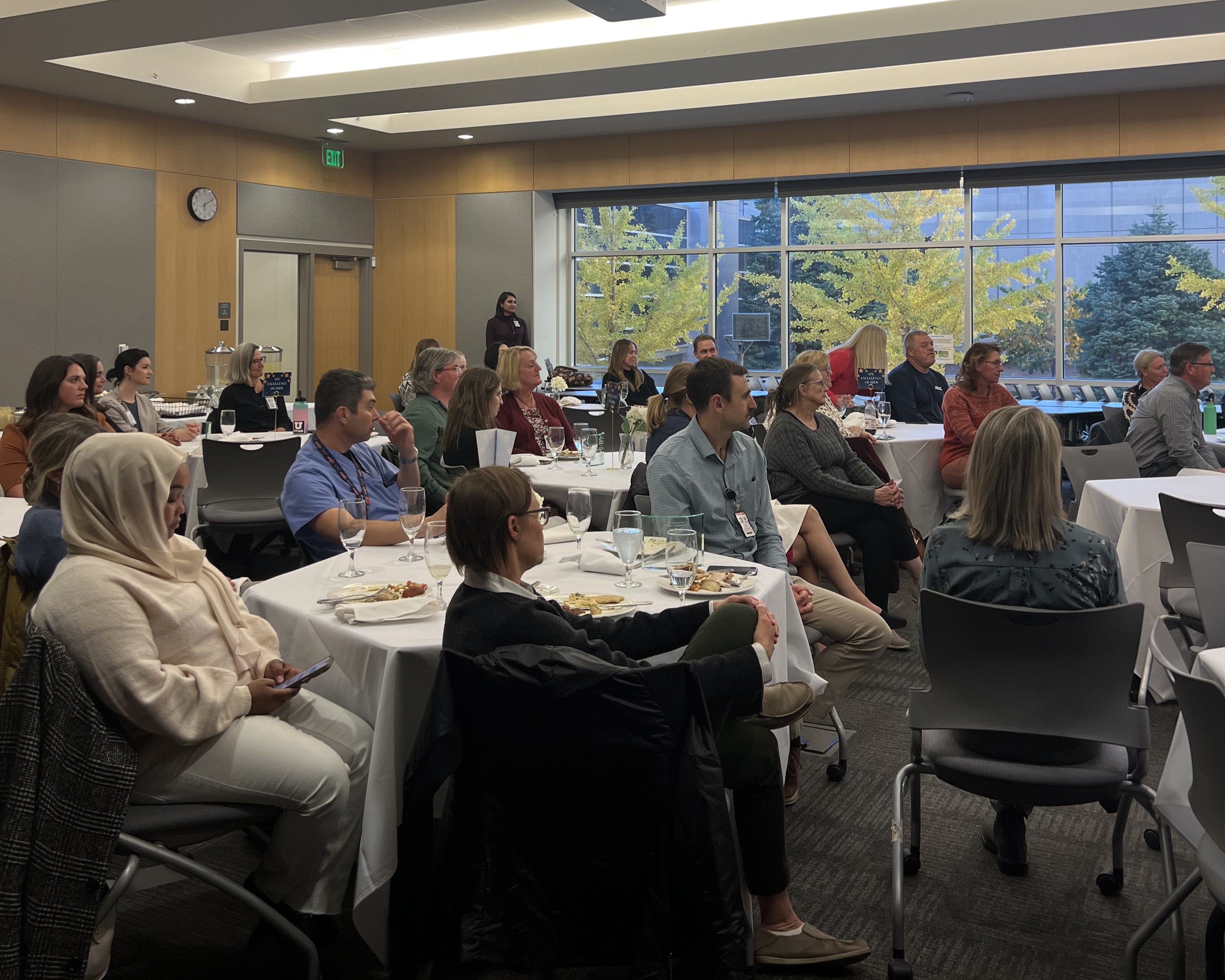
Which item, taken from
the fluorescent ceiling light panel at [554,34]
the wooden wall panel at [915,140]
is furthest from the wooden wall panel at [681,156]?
the fluorescent ceiling light panel at [554,34]

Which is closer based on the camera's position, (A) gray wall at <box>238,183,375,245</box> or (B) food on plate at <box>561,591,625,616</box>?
(B) food on plate at <box>561,591,625,616</box>

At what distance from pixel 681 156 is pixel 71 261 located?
6266 millimetres

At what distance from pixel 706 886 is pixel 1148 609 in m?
3.11

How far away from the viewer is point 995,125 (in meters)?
10.7

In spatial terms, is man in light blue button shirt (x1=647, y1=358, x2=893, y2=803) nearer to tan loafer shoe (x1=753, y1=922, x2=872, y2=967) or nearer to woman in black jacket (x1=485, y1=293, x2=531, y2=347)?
tan loafer shoe (x1=753, y1=922, x2=872, y2=967)

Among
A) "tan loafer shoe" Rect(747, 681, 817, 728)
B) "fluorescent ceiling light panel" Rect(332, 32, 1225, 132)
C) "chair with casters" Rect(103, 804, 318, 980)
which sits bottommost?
"chair with casters" Rect(103, 804, 318, 980)

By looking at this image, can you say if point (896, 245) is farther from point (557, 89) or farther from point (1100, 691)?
point (1100, 691)

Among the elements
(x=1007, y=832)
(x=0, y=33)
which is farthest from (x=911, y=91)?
(x=1007, y=832)

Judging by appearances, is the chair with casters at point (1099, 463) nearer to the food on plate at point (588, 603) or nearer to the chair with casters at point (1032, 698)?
the chair with casters at point (1032, 698)

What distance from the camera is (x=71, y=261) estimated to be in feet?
34.5

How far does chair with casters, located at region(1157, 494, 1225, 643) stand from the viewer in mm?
3791

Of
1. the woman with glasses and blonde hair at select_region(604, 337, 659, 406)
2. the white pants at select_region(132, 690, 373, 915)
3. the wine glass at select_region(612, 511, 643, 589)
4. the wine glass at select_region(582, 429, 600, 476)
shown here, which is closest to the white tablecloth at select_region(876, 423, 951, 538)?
the wine glass at select_region(582, 429, 600, 476)

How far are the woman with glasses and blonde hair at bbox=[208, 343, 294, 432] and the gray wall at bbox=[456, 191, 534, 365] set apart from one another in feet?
18.0

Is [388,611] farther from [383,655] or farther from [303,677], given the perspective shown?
[303,677]
